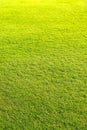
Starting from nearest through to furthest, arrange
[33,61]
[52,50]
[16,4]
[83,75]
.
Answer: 1. [83,75]
2. [33,61]
3. [52,50]
4. [16,4]

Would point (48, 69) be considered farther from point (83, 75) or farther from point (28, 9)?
point (28, 9)

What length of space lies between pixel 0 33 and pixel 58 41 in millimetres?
1240

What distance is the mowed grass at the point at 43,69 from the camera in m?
3.14

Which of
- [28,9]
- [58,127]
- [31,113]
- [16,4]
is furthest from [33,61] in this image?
[16,4]

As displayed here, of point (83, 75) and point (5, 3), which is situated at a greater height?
point (5, 3)

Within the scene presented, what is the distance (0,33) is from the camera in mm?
5047

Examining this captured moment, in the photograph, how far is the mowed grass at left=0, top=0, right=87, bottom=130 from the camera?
3.14 metres

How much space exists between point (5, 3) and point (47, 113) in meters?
4.38

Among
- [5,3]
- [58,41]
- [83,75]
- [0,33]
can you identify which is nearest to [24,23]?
[0,33]

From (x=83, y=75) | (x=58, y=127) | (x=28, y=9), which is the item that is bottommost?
(x=58, y=127)

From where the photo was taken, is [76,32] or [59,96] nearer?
[59,96]

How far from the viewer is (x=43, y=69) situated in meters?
3.94

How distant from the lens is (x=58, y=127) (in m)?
3.02

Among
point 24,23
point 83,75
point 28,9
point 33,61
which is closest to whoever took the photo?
point 83,75
